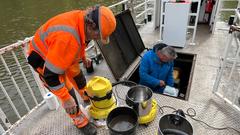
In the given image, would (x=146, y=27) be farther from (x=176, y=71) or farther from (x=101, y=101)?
(x=101, y=101)

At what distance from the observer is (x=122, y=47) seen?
10.2 ft

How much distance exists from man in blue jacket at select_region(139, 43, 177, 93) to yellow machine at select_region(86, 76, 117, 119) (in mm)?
790

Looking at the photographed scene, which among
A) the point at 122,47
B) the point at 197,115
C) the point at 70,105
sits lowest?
the point at 197,115

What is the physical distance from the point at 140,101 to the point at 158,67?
88cm

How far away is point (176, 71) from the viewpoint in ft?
10.9

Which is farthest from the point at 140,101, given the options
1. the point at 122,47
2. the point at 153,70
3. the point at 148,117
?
the point at 122,47

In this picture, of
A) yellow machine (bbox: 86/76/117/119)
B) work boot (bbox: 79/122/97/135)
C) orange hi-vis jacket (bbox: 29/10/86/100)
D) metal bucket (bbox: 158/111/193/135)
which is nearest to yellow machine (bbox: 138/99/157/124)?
metal bucket (bbox: 158/111/193/135)

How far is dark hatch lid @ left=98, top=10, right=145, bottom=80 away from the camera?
2.70 m

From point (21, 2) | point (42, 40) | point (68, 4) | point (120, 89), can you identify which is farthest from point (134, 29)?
point (21, 2)

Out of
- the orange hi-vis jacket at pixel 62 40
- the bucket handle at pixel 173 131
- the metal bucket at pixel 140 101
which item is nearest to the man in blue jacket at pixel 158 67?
the metal bucket at pixel 140 101

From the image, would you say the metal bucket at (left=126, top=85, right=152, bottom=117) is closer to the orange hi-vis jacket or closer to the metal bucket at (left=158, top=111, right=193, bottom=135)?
the metal bucket at (left=158, top=111, right=193, bottom=135)

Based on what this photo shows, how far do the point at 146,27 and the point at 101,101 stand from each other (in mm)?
3515

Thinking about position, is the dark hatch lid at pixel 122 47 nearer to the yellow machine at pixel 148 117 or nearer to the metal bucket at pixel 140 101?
the metal bucket at pixel 140 101

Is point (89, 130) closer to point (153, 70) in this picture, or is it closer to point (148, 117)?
point (148, 117)
